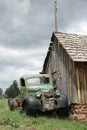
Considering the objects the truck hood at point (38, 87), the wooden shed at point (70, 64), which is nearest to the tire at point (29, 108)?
the truck hood at point (38, 87)

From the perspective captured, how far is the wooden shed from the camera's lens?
71.9ft

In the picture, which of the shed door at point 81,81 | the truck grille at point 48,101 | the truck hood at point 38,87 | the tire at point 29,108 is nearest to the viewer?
the tire at point 29,108

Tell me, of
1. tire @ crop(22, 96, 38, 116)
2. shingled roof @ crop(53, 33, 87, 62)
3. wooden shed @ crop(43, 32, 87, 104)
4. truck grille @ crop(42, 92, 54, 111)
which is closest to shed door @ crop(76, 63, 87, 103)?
wooden shed @ crop(43, 32, 87, 104)

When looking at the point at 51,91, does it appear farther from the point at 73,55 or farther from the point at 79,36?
the point at 79,36

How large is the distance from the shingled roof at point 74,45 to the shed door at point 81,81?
0.58 metres

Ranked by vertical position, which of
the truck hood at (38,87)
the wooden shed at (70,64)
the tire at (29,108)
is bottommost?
the tire at (29,108)

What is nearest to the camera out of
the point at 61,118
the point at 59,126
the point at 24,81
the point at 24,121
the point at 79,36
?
the point at 59,126

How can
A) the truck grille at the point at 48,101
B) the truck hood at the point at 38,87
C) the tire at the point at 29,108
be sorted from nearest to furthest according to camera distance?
the tire at the point at 29,108 → the truck grille at the point at 48,101 → the truck hood at the point at 38,87

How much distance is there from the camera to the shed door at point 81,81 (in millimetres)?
21841

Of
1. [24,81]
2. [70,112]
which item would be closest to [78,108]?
[70,112]

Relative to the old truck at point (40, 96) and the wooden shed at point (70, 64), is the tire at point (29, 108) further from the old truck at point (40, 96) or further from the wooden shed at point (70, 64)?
the wooden shed at point (70, 64)

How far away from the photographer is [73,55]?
22000 mm

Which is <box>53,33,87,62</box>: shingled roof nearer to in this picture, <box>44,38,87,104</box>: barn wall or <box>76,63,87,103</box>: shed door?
<box>44,38,87,104</box>: barn wall

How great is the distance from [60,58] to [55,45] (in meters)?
1.52
